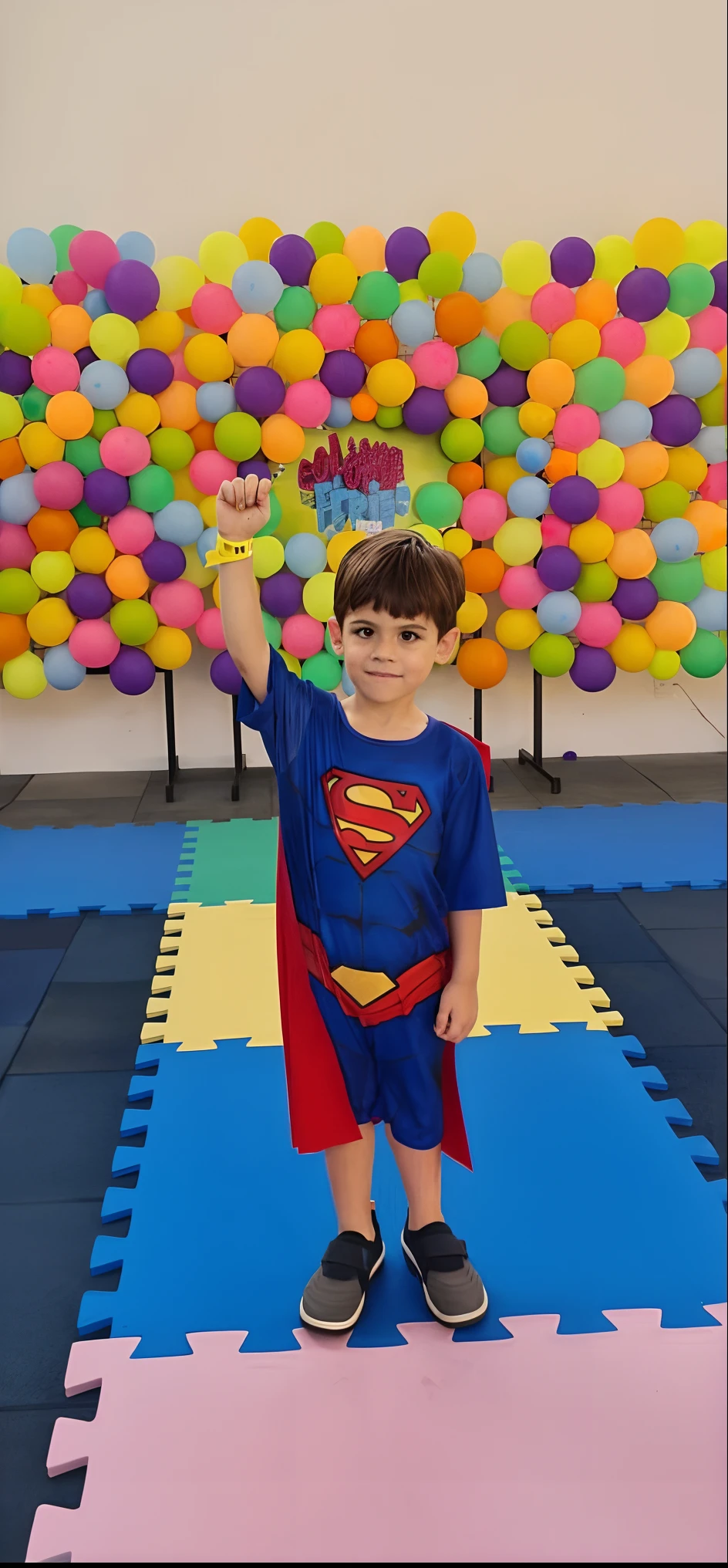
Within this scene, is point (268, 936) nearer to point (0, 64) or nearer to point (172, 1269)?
point (172, 1269)

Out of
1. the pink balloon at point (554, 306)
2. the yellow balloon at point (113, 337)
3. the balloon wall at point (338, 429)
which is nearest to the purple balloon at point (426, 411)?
the balloon wall at point (338, 429)

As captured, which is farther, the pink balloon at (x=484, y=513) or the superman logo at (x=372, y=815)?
the pink balloon at (x=484, y=513)

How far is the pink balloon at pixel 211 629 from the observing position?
3213 millimetres

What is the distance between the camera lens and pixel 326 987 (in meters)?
1.21

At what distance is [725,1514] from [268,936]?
1904mm

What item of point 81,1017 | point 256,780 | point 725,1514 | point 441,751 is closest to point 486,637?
point 256,780

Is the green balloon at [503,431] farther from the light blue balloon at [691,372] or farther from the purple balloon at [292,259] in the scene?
the purple balloon at [292,259]

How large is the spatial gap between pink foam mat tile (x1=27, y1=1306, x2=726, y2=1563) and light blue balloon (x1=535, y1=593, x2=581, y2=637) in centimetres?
229

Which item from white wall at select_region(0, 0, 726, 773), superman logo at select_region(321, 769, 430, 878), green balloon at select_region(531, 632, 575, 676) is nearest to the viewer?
white wall at select_region(0, 0, 726, 773)

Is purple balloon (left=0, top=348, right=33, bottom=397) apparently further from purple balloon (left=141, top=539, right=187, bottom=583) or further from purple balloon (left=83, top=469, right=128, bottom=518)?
purple balloon (left=141, top=539, right=187, bottom=583)

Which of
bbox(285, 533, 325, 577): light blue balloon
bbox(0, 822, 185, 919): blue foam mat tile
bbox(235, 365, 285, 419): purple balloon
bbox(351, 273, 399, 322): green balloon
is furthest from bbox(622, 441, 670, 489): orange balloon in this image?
bbox(0, 822, 185, 919): blue foam mat tile

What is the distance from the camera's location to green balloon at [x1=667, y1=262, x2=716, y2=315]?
306cm

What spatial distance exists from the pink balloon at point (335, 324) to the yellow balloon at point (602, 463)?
2.45 feet

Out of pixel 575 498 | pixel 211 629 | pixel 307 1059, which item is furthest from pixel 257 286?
pixel 307 1059
